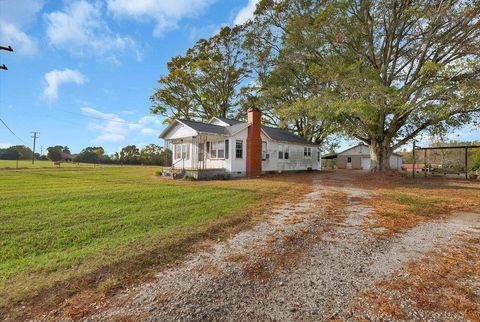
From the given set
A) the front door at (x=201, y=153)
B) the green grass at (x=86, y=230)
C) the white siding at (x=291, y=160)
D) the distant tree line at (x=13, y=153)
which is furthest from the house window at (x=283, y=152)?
the distant tree line at (x=13, y=153)

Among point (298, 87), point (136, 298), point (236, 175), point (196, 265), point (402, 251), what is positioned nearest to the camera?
point (136, 298)

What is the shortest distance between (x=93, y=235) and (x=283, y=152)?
2063 cm

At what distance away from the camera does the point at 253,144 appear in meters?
20.3

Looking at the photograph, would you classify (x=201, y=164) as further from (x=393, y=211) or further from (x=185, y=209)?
(x=393, y=211)

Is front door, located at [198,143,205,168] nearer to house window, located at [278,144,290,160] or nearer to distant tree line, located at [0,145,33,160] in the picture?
house window, located at [278,144,290,160]

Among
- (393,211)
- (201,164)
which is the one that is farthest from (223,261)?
(201,164)

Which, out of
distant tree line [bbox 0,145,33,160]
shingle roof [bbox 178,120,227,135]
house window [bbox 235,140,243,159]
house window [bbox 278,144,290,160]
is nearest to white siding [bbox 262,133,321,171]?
house window [bbox 278,144,290,160]

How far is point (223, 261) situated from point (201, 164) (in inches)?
690

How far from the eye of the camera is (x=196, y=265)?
13.1 ft

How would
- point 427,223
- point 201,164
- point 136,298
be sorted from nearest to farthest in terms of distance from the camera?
point 136,298
point 427,223
point 201,164

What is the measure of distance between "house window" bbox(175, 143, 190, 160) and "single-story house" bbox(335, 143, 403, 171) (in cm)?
3079

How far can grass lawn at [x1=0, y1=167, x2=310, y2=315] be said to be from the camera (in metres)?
3.49

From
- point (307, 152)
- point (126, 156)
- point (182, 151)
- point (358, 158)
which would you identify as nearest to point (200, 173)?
point (182, 151)

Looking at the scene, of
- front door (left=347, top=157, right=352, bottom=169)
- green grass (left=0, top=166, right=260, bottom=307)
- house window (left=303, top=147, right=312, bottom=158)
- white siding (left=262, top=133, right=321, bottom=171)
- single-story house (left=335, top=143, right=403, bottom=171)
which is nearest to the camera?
green grass (left=0, top=166, right=260, bottom=307)
